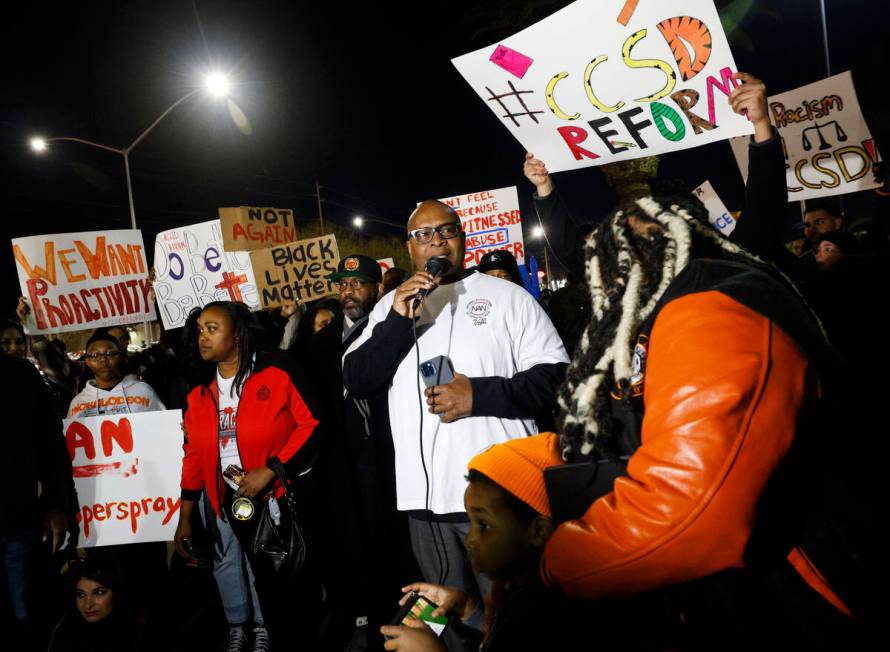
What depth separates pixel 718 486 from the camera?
110cm

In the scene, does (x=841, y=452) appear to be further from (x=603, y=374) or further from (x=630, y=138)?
(x=630, y=138)

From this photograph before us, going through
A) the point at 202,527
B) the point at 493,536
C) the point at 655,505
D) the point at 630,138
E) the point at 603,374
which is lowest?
the point at 202,527

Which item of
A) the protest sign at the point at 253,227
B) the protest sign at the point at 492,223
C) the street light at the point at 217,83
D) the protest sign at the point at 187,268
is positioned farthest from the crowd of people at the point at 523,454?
the street light at the point at 217,83

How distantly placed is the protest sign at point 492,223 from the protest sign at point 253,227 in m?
2.61

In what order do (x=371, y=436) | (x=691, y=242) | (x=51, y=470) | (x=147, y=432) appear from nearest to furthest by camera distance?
(x=691, y=242) < (x=371, y=436) < (x=51, y=470) < (x=147, y=432)

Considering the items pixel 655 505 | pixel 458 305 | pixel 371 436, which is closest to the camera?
pixel 655 505

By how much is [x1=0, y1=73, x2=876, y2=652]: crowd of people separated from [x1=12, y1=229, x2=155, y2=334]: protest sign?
0.48m

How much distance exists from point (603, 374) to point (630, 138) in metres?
1.90

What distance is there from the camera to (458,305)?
2953 mm

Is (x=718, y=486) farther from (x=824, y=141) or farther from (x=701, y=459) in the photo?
(x=824, y=141)

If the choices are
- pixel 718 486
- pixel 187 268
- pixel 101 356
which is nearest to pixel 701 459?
pixel 718 486

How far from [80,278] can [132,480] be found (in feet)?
10.00

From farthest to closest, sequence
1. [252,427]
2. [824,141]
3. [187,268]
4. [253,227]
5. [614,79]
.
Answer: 1. [253,227]
2. [187,268]
3. [824,141]
4. [252,427]
5. [614,79]

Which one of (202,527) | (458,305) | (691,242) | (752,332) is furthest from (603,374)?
(202,527)
